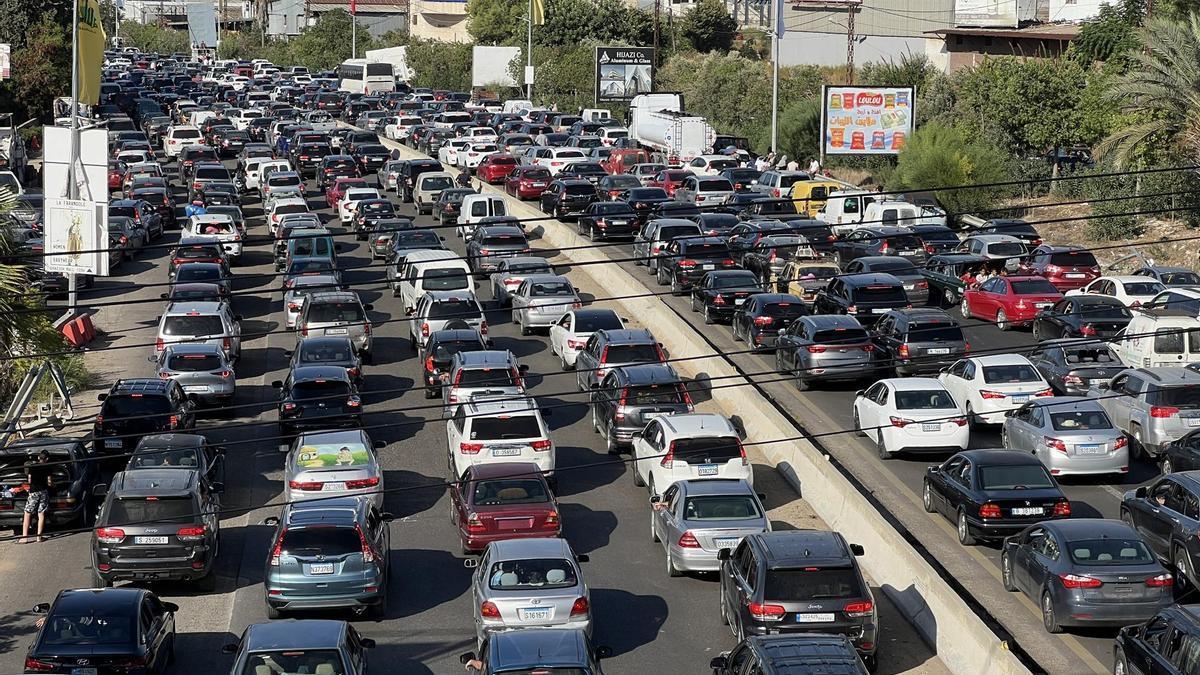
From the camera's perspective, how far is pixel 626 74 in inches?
3839

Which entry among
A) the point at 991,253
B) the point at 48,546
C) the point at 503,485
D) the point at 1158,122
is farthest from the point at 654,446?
the point at 1158,122

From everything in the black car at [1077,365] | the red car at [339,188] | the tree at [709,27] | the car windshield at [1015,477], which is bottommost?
the car windshield at [1015,477]

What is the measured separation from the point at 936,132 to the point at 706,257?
21.3 m

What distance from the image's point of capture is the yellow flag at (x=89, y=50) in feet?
135

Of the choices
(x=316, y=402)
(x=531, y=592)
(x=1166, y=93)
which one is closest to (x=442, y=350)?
(x=316, y=402)

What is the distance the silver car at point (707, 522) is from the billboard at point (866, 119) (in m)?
45.8

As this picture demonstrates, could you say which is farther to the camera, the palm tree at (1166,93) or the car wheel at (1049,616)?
the palm tree at (1166,93)

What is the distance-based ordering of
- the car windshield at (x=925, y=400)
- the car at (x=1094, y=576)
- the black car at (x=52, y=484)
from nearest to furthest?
1. the car at (x=1094, y=576)
2. the black car at (x=52, y=484)
3. the car windshield at (x=925, y=400)

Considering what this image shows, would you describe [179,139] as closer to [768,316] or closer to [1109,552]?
[768,316]

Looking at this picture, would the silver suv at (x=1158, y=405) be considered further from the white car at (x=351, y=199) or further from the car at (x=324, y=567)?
the white car at (x=351, y=199)

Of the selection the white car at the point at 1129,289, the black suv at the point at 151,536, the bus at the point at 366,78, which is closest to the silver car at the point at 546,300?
the white car at the point at 1129,289

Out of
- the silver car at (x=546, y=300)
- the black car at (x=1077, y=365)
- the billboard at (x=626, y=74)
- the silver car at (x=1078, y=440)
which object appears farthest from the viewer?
the billboard at (x=626, y=74)

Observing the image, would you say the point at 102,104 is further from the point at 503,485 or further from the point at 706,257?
the point at 503,485

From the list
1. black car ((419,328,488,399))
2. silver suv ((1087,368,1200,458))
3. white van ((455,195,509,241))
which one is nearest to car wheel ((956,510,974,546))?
silver suv ((1087,368,1200,458))
